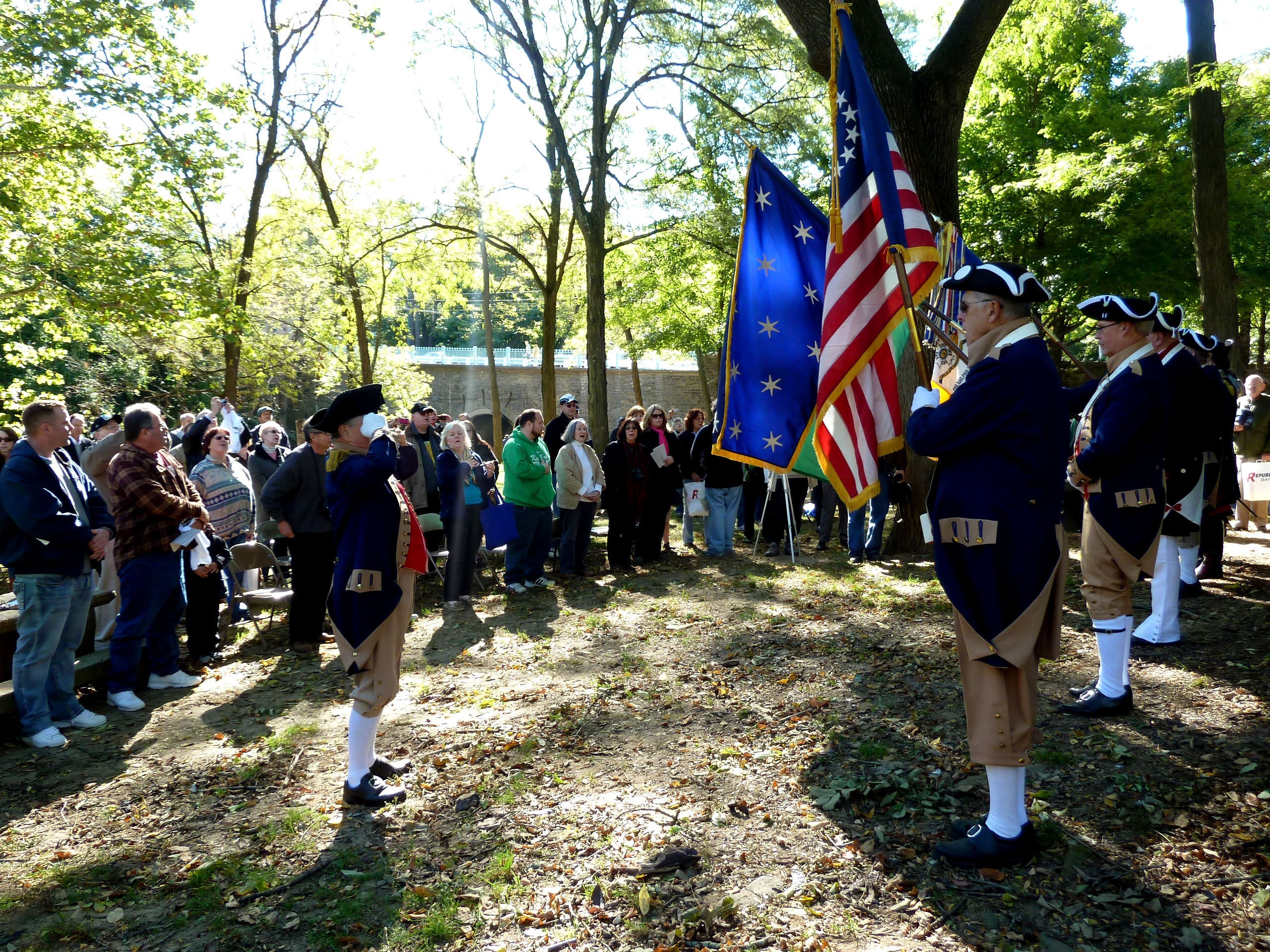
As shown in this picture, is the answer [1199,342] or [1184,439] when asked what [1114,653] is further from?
[1199,342]

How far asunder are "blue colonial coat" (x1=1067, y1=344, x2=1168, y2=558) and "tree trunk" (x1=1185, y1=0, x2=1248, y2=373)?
819cm

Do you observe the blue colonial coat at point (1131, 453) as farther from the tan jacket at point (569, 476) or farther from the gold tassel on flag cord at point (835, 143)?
the tan jacket at point (569, 476)

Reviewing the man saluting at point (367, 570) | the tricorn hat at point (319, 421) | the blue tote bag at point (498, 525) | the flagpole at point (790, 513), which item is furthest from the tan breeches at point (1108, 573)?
the blue tote bag at point (498, 525)

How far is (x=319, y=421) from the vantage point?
15.5 feet

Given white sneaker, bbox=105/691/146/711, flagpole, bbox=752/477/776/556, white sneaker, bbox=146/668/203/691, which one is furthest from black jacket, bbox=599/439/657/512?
white sneaker, bbox=105/691/146/711

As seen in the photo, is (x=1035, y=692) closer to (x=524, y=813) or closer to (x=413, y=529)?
(x=524, y=813)

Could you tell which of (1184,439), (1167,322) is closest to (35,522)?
(1167,322)

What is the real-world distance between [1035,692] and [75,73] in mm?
13716

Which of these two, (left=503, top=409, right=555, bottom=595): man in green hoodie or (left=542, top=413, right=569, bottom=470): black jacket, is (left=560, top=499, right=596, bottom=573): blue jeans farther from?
(left=542, top=413, right=569, bottom=470): black jacket

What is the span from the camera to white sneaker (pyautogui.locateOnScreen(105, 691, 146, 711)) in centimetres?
606

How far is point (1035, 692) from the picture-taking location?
332cm

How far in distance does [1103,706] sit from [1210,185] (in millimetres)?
9695

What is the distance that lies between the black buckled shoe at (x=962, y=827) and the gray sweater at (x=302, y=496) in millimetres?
5772

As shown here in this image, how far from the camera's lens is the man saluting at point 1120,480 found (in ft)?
15.0
